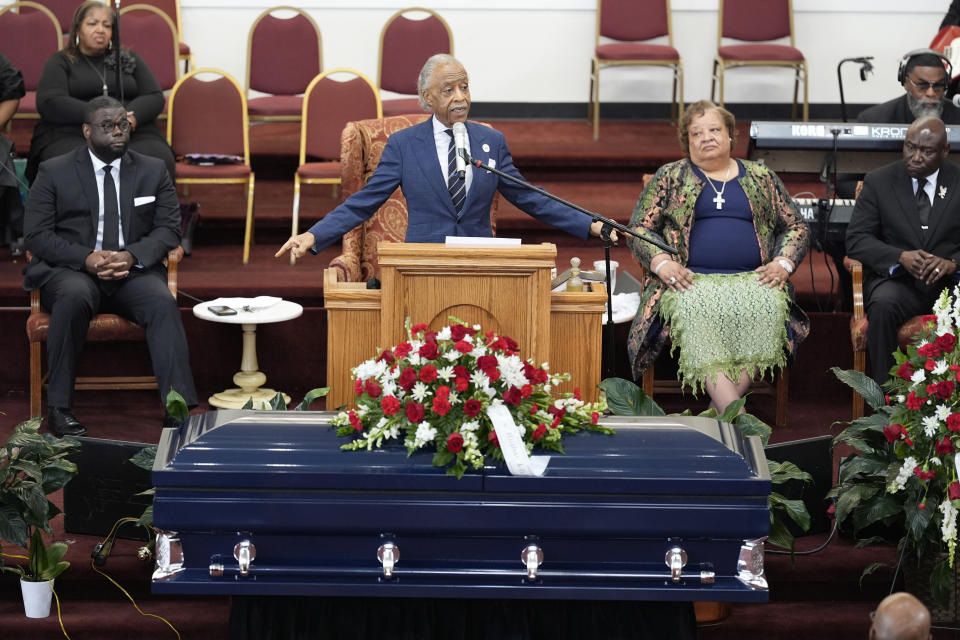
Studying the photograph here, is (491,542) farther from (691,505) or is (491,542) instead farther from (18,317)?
(18,317)

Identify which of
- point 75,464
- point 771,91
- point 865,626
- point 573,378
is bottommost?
point 865,626

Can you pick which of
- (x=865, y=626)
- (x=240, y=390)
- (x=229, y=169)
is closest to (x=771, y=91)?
(x=229, y=169)

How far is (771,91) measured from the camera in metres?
9.04

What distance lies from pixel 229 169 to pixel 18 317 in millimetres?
1468

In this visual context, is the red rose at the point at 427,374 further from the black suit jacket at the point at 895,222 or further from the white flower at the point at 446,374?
the black suit jacket at the point at 895,222

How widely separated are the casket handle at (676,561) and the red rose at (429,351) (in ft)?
2.28

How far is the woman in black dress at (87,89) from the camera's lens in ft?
21.5

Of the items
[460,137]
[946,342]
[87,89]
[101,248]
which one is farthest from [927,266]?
[87,89]

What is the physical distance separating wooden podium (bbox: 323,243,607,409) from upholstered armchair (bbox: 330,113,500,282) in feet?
5.37

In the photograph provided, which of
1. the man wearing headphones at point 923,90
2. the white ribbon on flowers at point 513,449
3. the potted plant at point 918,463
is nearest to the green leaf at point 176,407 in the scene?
the white ribbon on flowers at point 513,449

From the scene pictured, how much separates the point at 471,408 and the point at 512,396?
0.11 meters

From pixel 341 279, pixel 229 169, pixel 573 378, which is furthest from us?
pixel 229 169

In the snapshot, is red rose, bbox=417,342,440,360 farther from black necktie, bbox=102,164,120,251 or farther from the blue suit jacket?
black necktie, bbox=102,164,120,251

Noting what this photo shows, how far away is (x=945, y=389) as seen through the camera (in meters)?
3.58
